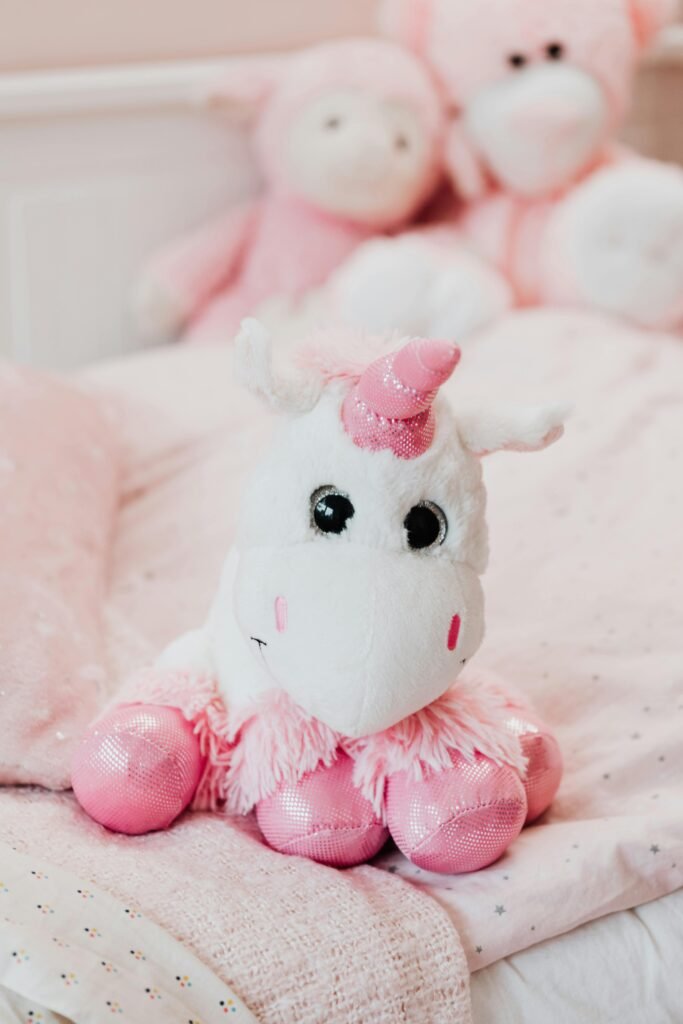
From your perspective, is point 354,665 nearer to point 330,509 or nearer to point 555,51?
point 330,509

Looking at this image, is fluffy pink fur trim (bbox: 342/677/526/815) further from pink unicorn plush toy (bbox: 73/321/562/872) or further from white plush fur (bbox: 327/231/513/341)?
white plush fur (bbox: 327/231/513/341)

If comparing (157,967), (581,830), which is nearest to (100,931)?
(157,967)

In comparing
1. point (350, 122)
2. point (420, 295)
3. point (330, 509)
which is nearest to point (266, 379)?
point (330, 509)

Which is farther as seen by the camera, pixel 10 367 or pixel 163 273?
pixel 163 273

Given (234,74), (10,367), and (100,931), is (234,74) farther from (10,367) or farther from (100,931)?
(100,931)

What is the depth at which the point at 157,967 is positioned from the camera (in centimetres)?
69

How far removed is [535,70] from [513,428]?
123 centimetres

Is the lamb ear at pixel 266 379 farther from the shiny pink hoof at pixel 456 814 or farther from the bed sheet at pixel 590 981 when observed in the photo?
the bed sheet at pixel 590 981

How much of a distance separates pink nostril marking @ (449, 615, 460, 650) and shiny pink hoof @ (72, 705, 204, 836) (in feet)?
0.64

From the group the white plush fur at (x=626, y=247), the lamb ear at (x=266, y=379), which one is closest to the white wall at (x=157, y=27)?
the white plush fur at (x=626, y=247)

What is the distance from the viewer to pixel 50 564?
1067mm

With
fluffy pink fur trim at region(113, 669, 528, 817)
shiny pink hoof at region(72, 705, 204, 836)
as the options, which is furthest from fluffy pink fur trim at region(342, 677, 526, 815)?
shiny pink hoof at region(72, 705, 204, 836)

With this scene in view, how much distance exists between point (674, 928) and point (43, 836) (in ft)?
1.37

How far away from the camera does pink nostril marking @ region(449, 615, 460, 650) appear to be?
751 millimetres
